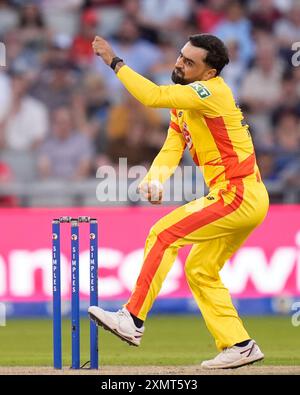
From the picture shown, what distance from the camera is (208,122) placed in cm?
755

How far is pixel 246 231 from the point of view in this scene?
303 inches

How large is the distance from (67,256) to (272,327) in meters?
2.11

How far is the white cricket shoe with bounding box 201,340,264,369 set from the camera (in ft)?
A: 25.3

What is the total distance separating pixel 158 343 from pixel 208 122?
315cm

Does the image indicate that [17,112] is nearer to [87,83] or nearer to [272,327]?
[87,83]

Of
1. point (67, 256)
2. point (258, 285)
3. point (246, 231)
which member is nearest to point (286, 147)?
point (258, 285)

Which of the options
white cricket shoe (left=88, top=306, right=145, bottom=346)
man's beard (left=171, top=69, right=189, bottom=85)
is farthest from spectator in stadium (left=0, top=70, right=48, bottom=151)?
white cricket shoe (left=88, top=306, right=145, bottom=346)

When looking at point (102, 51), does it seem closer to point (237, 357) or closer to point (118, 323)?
point (118, 323)

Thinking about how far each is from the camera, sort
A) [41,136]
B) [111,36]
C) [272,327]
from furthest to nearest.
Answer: [111,36], [41,136], [272,327]

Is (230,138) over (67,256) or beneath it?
over

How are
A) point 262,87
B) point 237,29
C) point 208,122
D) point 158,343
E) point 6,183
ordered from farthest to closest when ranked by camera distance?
1. point 237,29
2. point 262,87
3. point 6,183
4. point 158,343
5. point 208,122

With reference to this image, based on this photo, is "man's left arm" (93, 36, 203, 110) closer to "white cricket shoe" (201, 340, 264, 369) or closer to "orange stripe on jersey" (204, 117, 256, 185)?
"orange stripe on jersey" (204, 117, 256, 185)

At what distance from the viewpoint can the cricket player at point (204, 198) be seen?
7355 millimetres

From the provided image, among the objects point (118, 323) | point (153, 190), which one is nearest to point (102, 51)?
point (153, 190)
